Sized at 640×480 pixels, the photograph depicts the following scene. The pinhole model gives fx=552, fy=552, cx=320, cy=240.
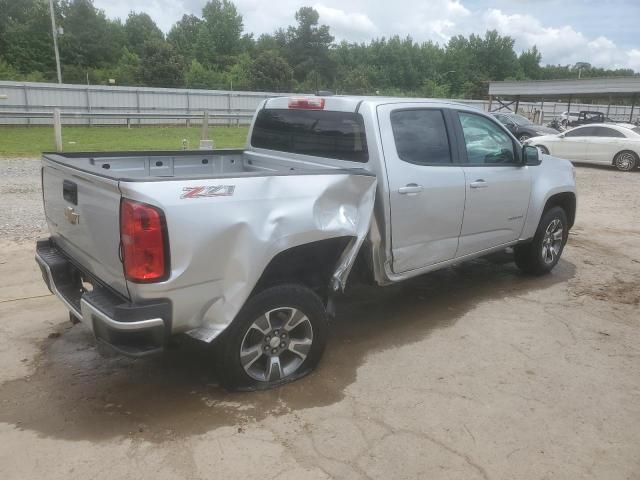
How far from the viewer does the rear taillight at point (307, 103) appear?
4340mm

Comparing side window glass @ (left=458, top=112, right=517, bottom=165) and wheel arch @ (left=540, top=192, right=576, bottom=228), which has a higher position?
side window glass @ (left=458, top=112, right=517, bottom=165)

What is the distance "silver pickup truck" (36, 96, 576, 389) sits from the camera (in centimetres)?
290

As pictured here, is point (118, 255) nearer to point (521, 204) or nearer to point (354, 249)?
point (354, 249)

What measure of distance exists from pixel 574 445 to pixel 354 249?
1742 millimetres

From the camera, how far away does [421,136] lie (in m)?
4.40

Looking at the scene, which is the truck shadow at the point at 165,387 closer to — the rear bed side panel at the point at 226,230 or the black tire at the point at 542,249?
the rear bed side panel at the point at 226,230

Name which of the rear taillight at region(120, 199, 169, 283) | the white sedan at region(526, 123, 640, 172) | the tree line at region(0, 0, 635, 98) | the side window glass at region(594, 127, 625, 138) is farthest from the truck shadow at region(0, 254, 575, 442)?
the tree line at region(0, 0, 635, 98)

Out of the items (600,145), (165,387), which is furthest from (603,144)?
(165,387)

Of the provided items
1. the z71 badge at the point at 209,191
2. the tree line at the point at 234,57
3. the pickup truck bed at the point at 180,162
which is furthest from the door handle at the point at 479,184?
the tree line at the point at 234,57

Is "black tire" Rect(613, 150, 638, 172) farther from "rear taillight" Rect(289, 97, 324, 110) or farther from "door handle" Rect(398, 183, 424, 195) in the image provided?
"rear taillight" Rect(289, 97, 324, 110)

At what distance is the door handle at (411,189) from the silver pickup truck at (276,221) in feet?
0.04

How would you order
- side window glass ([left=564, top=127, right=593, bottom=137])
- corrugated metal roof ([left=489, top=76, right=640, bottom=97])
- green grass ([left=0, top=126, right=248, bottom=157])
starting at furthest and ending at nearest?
corrugated metal roof ([left=489, top=76, right=640, bottom=97]) < side window glass ([left=564, top=127, right=593, bottom=137]) < green grass ([left=0, top=126, right=248, bottom=157])

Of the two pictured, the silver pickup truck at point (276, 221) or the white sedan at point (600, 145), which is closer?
the silver pickup truck at point (276, 221)

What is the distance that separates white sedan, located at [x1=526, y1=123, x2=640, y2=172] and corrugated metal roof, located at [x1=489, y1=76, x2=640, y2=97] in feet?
45.7
